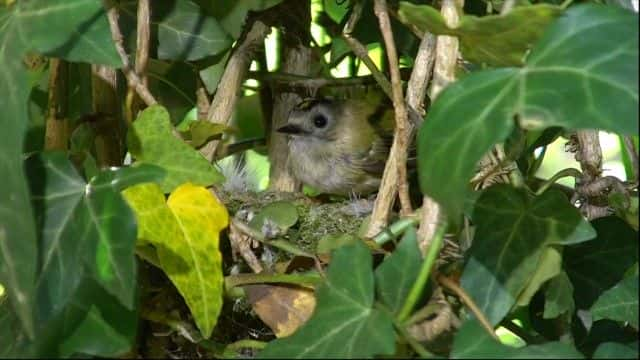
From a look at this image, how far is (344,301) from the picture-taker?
83 centimetres

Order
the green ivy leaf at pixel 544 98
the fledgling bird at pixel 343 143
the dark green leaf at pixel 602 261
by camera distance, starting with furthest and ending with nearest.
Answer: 1. the fledgling bird at pixel 343 143
2. the dark green leaf at pixel 602 261
3. the green ivy leaf at pixel 544 98

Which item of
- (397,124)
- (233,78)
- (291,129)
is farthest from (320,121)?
(397,124)

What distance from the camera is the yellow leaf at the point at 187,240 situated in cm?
96

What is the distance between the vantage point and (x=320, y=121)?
7.12ft

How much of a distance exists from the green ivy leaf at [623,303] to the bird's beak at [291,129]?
2.92ft

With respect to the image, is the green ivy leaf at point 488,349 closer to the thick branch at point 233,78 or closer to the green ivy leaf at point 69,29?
the green ivy leaf at point 69,29

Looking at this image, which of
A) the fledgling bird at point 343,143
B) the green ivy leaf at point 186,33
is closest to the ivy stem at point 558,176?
the green ivy leaf at point 186,33

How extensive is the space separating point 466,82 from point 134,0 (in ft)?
1.69

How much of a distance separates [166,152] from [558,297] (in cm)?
36

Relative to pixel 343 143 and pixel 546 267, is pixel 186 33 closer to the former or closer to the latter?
pixel 546 267

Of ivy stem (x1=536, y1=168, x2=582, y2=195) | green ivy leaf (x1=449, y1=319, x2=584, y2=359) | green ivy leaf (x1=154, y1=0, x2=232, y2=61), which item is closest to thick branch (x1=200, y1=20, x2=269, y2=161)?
green ivy leaf (x1=154, y1=0, x2=232, y2=61)

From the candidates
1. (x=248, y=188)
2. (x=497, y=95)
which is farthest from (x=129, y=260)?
(x=248, y=188)

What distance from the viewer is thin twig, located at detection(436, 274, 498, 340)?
877 millimetres

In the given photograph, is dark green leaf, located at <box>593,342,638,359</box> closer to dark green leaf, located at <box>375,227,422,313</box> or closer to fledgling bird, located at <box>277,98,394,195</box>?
dark green leaf, located at <box>375,227,422,313</box>
